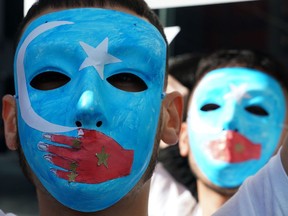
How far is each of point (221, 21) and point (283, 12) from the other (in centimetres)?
77

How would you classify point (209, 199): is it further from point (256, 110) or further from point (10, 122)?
point (10, 122)

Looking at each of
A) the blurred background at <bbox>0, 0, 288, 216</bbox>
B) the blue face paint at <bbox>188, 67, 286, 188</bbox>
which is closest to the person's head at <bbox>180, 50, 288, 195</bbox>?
the blue face paint at <bbox>188, 67, 286, 188</bbox>

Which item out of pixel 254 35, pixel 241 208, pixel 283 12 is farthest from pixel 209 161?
pixel 254 35

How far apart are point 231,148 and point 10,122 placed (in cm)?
117

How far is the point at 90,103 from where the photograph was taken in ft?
5.34

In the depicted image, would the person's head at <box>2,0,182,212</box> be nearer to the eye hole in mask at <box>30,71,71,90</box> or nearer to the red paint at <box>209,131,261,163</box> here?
the eye hole in mask at <box>30,71,71,90</box>

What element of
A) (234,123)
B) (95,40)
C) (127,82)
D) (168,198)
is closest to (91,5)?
(95,40)

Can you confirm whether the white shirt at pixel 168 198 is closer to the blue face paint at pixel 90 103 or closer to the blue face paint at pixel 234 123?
the blue face paint at pixel 234 123

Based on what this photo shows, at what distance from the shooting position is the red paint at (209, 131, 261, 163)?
275 centimetres

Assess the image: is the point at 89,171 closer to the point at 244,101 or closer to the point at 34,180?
the point at 34,180

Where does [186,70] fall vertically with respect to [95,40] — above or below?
below

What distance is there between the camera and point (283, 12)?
5.49 m

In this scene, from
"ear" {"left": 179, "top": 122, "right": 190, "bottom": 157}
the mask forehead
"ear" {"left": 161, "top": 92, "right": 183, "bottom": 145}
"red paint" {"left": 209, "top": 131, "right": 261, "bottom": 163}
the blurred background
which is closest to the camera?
the mask forehead

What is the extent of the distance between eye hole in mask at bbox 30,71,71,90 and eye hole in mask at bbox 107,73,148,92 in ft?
0.44
